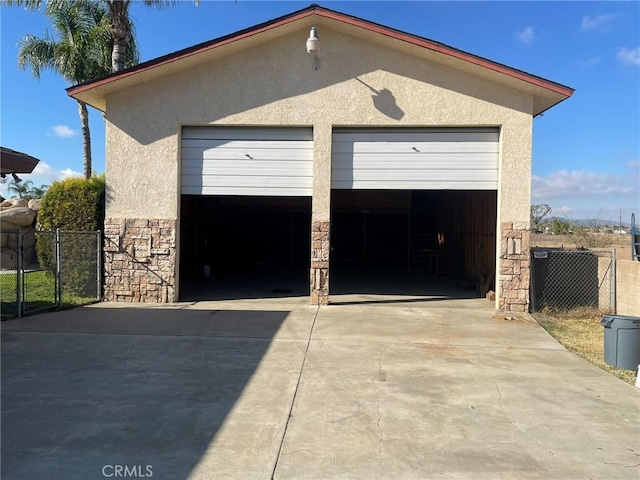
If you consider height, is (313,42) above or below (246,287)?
above

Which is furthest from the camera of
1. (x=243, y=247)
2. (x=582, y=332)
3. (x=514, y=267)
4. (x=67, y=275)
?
(x=243, y=247)

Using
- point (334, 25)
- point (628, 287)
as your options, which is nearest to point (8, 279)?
point (334, 25)

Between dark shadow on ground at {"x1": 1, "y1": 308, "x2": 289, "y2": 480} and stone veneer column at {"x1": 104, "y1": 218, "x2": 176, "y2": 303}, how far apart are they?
78.1 inches

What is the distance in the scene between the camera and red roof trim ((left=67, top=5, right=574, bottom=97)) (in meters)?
10.3

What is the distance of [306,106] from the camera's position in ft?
36.7

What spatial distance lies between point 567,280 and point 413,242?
10336 mm

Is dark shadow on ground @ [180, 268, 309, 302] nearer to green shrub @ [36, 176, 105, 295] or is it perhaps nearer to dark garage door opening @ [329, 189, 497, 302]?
dark garage door opening @ [329, 189, 497, 302]

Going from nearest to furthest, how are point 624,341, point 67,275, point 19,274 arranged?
point 624,341, point 19,274, point 67,275

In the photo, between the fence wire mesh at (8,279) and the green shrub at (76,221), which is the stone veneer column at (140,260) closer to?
the green shrub at (76,221)

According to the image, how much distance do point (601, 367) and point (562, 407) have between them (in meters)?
2.08

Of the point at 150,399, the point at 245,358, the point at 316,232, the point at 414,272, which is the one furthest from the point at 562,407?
the point at 414,272

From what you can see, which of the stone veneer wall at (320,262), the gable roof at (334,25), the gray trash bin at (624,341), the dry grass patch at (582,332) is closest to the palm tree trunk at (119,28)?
the gable roof at (334,25)

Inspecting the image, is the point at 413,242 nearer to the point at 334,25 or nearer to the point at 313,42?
the point at 334,25

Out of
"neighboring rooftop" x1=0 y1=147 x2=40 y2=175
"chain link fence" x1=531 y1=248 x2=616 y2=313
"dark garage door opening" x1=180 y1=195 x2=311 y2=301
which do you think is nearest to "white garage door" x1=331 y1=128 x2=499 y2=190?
"chain link fence" x1=531 y1=248 x2=616 y2=313
